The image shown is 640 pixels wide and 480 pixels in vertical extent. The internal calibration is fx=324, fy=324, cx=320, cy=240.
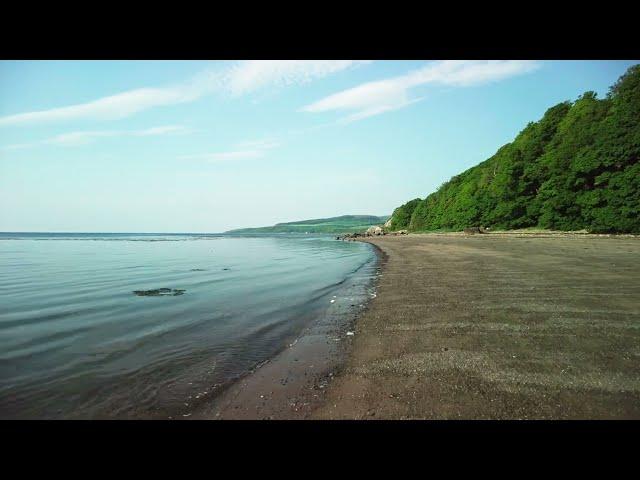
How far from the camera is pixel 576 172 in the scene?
42969mm

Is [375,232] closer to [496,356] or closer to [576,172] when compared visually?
[576,172]

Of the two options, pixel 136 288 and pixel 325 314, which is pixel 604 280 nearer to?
pixel 325 314

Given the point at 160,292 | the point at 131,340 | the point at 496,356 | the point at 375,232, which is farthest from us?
the point at 375,232

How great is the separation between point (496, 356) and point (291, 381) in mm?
3927

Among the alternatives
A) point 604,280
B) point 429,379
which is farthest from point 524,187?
point 429,379

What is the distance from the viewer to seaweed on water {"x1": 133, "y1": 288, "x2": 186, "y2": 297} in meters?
14.3

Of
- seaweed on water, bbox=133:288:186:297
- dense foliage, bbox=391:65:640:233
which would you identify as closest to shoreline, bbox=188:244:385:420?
seaweed on water, bbox=133:288:186:297

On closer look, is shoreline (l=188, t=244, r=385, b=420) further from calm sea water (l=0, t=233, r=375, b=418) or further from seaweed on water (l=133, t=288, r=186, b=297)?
seaweed on water (l=133, t=288, r=186, b=297)

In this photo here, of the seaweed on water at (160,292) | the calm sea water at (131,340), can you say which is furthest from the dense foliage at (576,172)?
the seaweed on water at (160,292)

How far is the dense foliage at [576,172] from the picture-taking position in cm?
3697

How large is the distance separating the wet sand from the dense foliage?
112ft

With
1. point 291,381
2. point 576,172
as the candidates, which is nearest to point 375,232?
point 576,172

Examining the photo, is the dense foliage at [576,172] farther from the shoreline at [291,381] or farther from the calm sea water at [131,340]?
the shoreline at [291,381]
